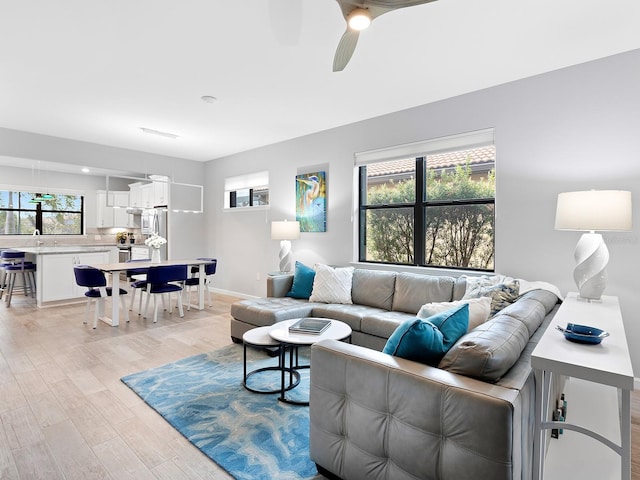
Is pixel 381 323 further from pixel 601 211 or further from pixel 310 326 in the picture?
pixel 601 211

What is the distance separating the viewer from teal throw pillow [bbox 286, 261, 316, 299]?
4164 millimetres

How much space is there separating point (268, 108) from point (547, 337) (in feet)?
11.7

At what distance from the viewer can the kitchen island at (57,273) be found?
540 centimetres

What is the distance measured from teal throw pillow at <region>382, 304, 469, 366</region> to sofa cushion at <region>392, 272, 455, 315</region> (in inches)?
72.2

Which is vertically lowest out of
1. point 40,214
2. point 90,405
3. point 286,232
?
point 90,405

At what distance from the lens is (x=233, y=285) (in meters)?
6.51

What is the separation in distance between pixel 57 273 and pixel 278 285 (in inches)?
154

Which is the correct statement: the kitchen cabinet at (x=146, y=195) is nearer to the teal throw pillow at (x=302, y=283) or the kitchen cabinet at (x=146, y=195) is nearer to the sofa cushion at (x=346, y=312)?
the teal throw pillow at (x=302, y=283)

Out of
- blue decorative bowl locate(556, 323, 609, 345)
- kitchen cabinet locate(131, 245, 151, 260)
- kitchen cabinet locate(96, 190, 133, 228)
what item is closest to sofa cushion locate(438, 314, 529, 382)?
blue decorative bowl locate(556, 323, 609, 345)

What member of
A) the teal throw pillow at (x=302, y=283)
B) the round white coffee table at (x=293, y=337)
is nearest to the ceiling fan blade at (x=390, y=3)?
the round white coffee table at (x=293, y=337)

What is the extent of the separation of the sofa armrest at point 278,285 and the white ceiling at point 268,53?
201cm

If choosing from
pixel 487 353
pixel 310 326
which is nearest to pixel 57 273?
pixel 310 326

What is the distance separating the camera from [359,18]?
163 cm

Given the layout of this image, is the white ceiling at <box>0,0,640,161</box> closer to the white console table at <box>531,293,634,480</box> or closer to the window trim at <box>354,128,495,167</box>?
the window trim at <box>354,128,495,167</box>
